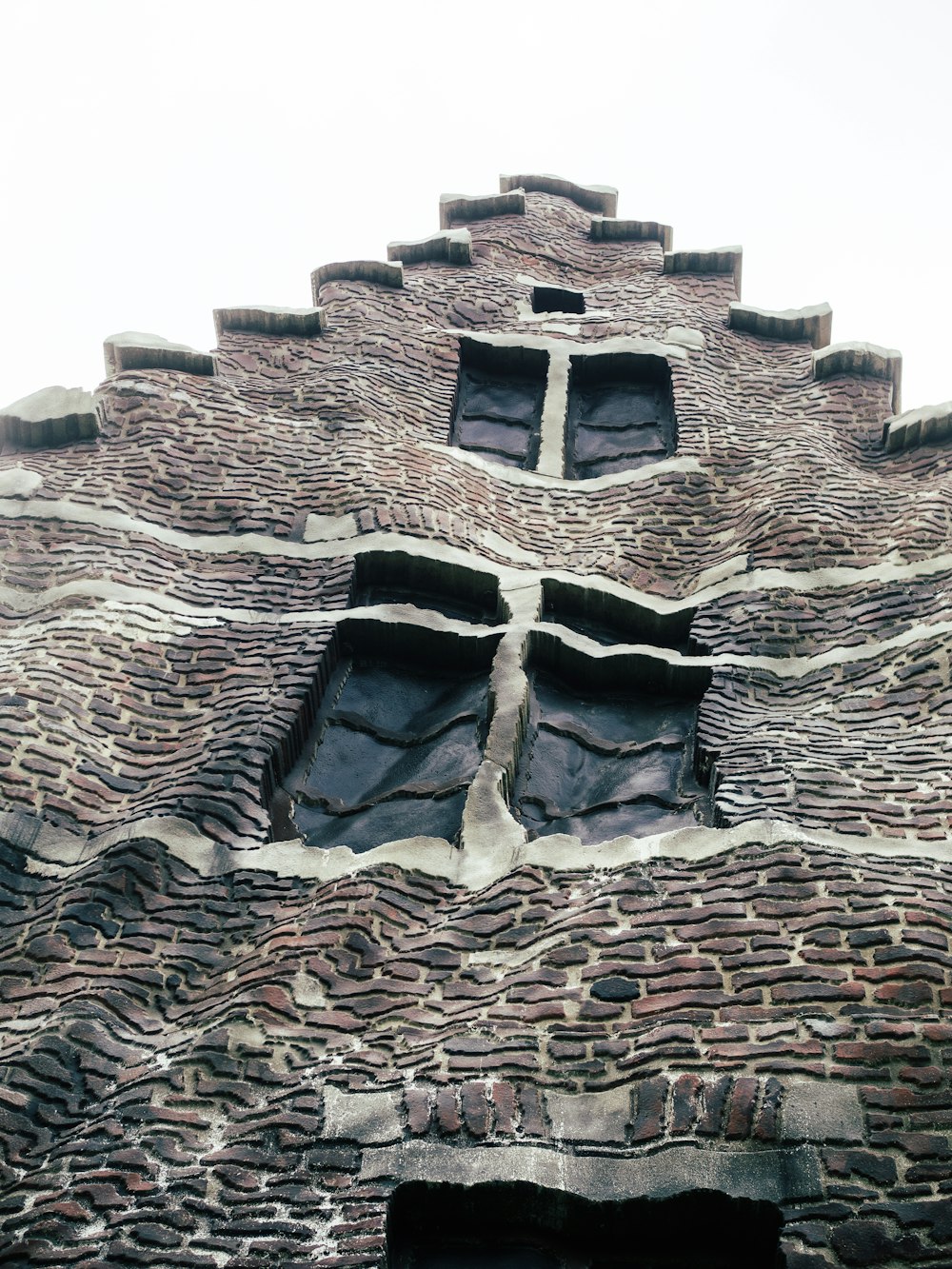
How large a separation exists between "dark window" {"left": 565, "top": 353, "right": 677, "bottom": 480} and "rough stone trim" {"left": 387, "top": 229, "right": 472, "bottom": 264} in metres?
2.33

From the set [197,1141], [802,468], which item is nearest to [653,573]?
[802,468]

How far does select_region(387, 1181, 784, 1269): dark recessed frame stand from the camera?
20.4ft

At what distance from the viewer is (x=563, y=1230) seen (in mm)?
6355

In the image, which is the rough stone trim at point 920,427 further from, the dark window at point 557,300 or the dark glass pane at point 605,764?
the dark window at point 557,300

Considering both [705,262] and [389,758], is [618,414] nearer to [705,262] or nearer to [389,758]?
[705,262]

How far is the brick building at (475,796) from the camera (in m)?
6.38

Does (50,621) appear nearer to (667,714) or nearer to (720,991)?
(667,714)

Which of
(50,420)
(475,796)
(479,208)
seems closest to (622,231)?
(479,208)

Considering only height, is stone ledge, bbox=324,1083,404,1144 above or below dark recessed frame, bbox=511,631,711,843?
below

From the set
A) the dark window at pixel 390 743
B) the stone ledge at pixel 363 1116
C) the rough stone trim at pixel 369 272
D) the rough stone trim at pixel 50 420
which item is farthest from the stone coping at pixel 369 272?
the stone ledge at pixel 363 1116

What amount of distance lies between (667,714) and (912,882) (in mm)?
3095

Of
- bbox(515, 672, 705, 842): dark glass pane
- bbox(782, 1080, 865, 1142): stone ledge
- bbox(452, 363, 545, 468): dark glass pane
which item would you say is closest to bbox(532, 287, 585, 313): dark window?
bbox(452, 363, 545, 468): dark glass pane

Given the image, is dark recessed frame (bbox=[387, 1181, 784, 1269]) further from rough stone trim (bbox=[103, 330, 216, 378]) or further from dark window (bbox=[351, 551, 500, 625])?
rough stone trim (bbox=[103, 330, 216, 378])

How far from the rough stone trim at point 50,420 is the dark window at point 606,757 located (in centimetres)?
405
